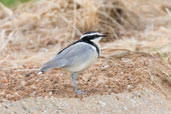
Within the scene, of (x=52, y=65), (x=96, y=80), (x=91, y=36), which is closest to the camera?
(x=52, y=65)

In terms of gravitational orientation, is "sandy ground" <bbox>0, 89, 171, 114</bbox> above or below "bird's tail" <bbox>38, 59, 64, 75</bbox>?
below

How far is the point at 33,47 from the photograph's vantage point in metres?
6.91

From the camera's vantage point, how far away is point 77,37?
280 inches

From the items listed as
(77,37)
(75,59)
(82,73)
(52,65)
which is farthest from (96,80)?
(77,37)

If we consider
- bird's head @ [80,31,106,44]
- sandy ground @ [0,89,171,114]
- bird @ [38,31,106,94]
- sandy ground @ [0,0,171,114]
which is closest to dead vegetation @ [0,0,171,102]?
sandy ground @ [0,0,171,114]

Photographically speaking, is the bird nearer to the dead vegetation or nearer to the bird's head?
the bird's head

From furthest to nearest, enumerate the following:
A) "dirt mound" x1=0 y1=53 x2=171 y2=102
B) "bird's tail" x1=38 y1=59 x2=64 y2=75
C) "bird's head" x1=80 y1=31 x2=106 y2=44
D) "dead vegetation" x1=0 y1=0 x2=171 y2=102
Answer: "dead vegetation" x1=0 y1=0 x2=171 y2=102
"dirt mound" x1=0 y1=53 x2=171 y2=102
"bird's head" x1=80 y1=31 x2=106 y2=44
"bird's tail" x1=38 y1=59 x2=64 y2=75

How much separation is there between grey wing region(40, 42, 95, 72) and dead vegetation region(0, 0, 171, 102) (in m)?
0.45

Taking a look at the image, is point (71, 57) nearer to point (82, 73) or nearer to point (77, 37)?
point (82, 73)

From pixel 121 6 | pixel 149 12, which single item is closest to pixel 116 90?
pixel 121 6

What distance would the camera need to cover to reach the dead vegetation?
4.46m

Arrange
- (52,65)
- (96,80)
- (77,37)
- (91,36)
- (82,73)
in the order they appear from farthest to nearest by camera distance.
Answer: (77,37)
(82,73)
(96,80)
(91,36)
(52,65)

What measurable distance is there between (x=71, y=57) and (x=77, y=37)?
320 cm

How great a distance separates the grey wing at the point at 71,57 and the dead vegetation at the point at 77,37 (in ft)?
1.46
